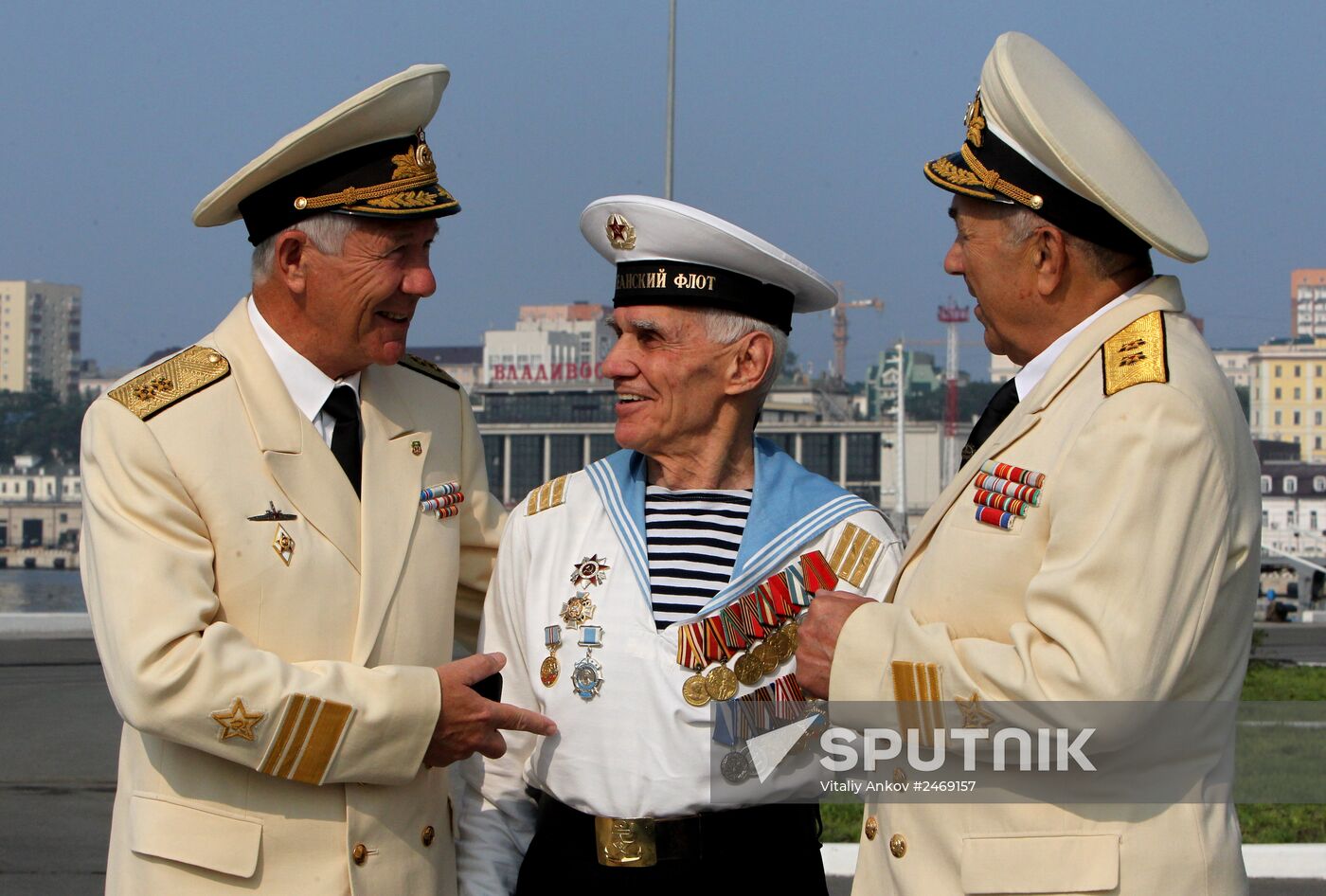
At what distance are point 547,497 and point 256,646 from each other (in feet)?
2.47

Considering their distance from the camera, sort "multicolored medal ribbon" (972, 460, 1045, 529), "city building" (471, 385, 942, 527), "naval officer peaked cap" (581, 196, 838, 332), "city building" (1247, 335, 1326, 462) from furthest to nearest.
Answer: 1. "city building" (1247, 335, 1326, 462)
2. "city building" (471, 385, 942, 527)
3. "naval officer peaked cap" (581, 196, 838, 332)
4. "multicolored medal ribbon" (972, 460, 1045, 529)

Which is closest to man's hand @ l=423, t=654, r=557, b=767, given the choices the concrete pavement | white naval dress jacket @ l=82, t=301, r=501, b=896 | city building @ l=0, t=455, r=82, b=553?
white naval dress jacket @ l=82, t=301, r=501, b=896

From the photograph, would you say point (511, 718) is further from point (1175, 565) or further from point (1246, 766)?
point (1246, 766)

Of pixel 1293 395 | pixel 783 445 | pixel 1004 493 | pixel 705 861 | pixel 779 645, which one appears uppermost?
pixel 1293 395

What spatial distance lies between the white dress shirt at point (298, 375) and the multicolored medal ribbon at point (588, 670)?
634 mm

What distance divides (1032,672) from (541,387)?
126815 mm

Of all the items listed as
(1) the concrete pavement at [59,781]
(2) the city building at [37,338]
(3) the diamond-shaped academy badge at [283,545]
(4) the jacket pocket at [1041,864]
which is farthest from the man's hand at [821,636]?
(2) the city building at [37,338]

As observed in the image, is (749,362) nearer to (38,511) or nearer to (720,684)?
(720,684)

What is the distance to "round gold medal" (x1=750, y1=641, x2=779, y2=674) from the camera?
10.4ft

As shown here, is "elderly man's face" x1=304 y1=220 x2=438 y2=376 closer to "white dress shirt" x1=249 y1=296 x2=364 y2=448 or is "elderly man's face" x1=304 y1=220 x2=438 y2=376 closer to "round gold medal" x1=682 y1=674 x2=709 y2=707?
"white dress shirt" x1=249 y1=296 x2=364 y2=448

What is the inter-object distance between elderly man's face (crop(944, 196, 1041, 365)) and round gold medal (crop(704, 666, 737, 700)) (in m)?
0.83

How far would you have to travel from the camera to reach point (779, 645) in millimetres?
3199

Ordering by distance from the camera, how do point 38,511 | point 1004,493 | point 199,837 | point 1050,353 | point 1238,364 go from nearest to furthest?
point 1004,493
point 1050,353
point 199,837
point 38,511
point 1238,364

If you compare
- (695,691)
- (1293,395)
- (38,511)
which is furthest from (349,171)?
(1293,395)
